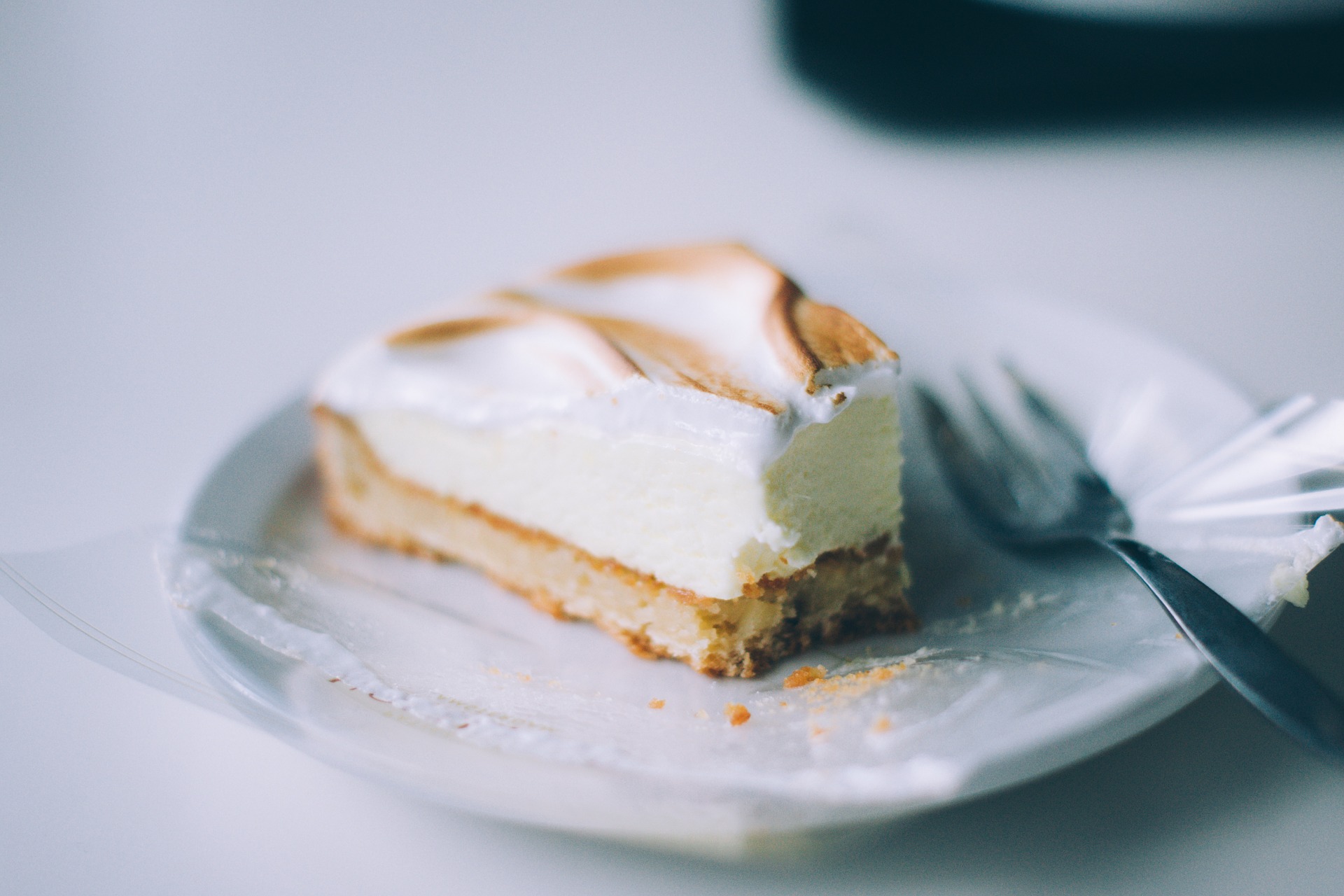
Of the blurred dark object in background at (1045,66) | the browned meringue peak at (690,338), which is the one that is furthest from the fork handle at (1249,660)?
the blurred dark object in background at (1045,66)

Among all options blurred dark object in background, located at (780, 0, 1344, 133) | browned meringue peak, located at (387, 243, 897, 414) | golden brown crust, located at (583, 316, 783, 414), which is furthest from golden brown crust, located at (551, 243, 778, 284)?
blurred dark object in background, located at (780, 0, 1344, 133)

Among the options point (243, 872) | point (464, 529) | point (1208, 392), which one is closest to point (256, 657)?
point (243, 872)

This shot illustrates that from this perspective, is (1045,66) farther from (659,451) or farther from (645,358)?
(659,451)

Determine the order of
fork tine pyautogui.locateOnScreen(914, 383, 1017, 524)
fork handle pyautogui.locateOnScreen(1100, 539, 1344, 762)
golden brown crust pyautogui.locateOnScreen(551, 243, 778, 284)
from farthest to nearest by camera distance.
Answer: golden brown crust pyautogui.locateOnScreen(551, 243, 778, 284)
fork tine pyautogui.locateOnScreen(914, 383, 1017, 524)
fork handle pyautogui.locateOnScreen(1100, 539, 1344, 762)

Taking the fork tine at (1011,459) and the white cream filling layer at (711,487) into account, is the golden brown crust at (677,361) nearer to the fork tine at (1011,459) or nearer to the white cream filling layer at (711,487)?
the white cream filling layer at (711,487)

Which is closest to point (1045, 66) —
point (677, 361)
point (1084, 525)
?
point (1084, 525)

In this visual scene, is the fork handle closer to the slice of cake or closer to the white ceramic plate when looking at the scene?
the white ceramic plate
